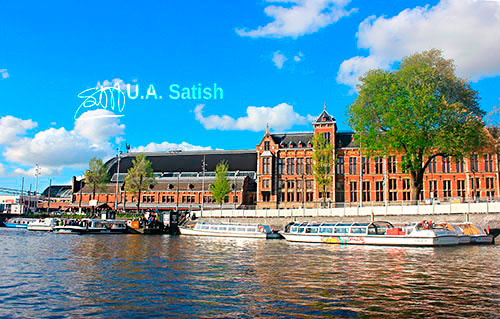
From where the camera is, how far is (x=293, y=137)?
326 feet

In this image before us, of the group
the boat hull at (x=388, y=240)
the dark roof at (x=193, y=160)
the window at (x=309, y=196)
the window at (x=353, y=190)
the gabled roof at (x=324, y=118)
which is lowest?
the boat hull at (x=388, y=240)

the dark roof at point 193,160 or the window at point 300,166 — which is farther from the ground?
the dark roof at point 193,160

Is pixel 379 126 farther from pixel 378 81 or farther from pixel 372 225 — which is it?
pixel 372 225

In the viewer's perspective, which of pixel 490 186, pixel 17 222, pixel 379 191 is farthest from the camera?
pixel 17 222

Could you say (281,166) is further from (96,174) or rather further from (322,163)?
(96,174)

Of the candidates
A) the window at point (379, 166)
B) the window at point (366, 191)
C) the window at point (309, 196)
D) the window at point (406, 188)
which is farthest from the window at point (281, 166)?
the window at point (406, 188)

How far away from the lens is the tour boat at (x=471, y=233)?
45.8 metres

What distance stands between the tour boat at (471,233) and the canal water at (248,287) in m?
17.1

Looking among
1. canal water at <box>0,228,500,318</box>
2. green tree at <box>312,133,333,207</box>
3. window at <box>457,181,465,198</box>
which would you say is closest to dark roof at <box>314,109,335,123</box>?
green tree at <box>312,133,333,207</box>

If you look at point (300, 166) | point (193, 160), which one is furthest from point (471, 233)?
point (193, 160)

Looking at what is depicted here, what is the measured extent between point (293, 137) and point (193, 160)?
34.4 meters

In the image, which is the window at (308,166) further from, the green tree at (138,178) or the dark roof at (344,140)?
the green tree at (138,178)

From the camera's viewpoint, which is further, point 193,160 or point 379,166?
point 193,160

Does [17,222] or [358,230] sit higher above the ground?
[358,230]
